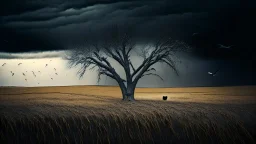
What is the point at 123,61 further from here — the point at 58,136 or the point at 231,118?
the point at 58,136

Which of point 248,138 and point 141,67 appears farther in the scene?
point 141,67

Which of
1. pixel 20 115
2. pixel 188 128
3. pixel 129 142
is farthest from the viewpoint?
pixel 20 115

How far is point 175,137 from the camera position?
14.4 meters

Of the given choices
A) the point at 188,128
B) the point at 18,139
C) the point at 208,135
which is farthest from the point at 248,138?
the point at 18,139

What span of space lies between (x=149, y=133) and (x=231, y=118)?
6.13 metres

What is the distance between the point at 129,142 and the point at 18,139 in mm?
4824

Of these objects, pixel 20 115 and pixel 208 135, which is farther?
pixel 20 115

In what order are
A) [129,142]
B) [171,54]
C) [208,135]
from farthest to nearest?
[171,54]
[208,135]
[129,142]

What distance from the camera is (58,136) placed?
14305 mm

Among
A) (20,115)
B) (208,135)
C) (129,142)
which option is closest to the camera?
(129,142)

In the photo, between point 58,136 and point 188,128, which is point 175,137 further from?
point 58,136

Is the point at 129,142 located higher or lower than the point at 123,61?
lower

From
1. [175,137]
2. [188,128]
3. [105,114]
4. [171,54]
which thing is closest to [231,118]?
[188,128]

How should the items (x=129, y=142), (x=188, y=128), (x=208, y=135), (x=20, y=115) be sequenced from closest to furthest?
1. (x=129, y=142)
2. (x=208, y=135)
3. (x=188, y=128)
4. (x=20, y=115)
